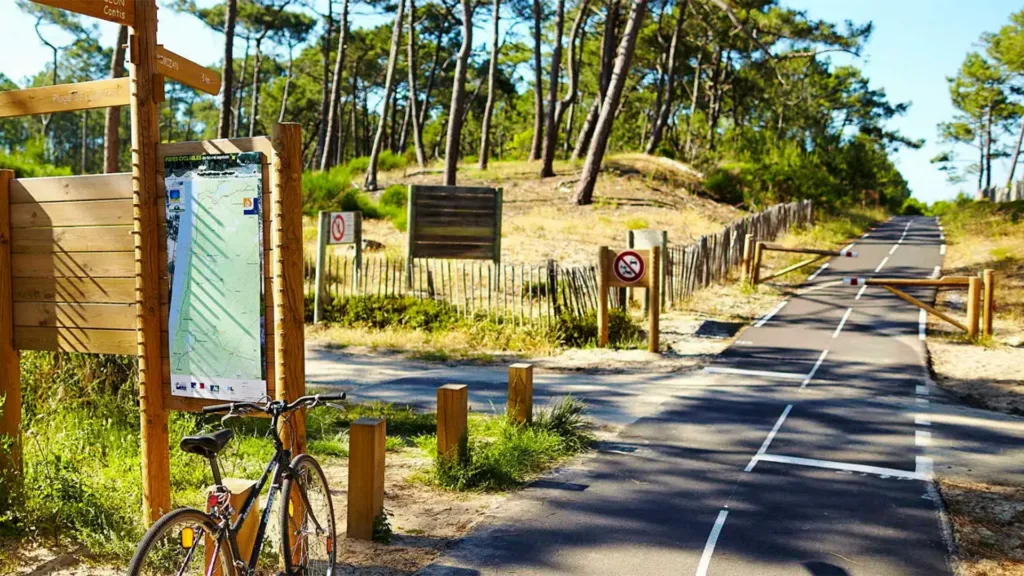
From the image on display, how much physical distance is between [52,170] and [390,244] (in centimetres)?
768

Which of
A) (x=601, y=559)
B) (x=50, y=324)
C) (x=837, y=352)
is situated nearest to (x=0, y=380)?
(x=50, y=324)

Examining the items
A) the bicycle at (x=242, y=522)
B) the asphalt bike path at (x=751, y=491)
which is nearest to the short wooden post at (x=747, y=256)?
the asphalt bike path at (x=751, y=491)

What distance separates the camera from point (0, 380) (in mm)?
5461

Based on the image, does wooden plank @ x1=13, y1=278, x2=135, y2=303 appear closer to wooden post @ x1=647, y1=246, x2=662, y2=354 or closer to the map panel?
the map panel

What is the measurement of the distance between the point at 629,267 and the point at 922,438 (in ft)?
18.5

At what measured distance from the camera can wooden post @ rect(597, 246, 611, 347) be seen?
44.1 feet

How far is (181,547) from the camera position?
372 cm

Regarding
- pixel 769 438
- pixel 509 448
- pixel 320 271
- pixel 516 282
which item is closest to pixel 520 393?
pixel 509 448

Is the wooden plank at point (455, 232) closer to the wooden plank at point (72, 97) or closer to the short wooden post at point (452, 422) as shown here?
the short wooden post at point (452, 422)

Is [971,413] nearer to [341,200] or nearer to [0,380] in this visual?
[0,380]

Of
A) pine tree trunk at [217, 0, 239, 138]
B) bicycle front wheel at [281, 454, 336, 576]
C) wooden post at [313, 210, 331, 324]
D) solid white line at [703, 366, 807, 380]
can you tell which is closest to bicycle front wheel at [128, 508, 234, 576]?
bicycle front wheel at [281, 454, 336, 576]

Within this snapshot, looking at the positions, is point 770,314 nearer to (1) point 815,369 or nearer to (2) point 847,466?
(1) point 815,369

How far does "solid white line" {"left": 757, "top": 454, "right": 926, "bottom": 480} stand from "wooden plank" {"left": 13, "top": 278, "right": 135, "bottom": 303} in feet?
17.8

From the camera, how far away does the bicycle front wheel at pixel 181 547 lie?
3.36m
